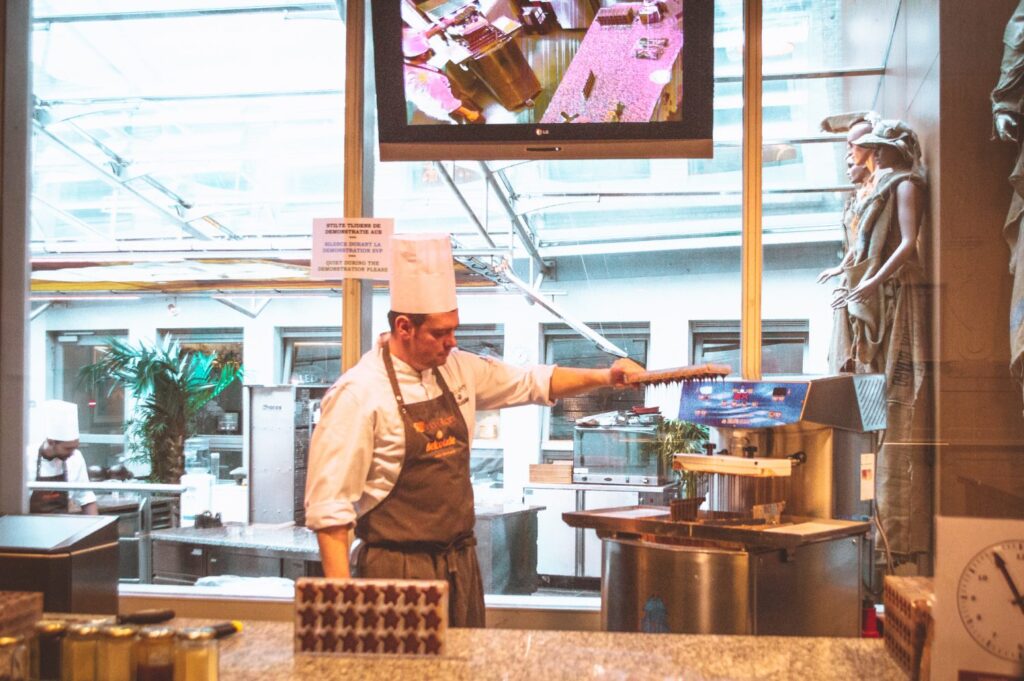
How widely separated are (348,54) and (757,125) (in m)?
1.54

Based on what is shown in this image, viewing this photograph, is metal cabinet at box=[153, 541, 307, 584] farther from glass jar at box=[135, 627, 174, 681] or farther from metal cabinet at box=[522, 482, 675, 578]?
glass jar at box=[135, 627, 174, 681]

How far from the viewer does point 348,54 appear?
3.62m

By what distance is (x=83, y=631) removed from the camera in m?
1.52

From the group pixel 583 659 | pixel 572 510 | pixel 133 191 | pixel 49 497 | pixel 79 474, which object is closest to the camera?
pixel 583 659

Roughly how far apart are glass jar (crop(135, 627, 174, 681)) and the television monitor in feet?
6.73

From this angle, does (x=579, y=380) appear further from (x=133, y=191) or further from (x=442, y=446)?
(x=133, y=191)

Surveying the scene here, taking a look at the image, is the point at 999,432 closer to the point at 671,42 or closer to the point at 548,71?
the point at 671,42

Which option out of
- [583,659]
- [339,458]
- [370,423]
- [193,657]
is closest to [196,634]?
[193,657]

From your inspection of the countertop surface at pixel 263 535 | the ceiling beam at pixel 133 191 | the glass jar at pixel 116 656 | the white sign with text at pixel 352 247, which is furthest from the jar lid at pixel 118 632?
the ceiling beam at pixel 133 191

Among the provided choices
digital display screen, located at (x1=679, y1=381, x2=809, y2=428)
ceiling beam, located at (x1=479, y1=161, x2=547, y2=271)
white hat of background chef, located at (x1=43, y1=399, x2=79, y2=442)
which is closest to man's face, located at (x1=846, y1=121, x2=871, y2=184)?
digital display screen, located at (x1=679, y1=381, x2=809, y2=428)

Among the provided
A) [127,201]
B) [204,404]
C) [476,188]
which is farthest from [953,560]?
[127,201]

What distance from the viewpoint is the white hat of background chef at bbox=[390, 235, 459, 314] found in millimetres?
2521

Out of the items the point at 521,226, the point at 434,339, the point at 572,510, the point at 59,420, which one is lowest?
the point at 572,510

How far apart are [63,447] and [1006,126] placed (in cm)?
389
